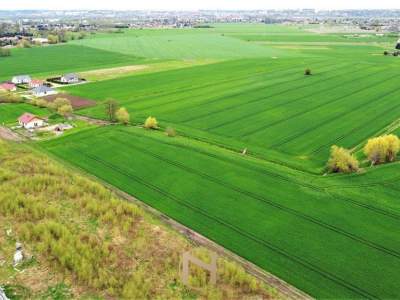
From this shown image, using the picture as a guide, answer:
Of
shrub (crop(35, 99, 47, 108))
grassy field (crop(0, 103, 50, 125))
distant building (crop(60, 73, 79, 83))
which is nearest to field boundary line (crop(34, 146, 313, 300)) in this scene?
grassy field (crop(0, 103, 50, 125))

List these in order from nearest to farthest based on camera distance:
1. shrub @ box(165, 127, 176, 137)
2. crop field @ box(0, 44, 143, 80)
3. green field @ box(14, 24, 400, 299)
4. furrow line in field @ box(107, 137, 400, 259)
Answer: green field @ box(14, 24, 400, 299) → furrow line in field @ box(107, 137, 400, 259) → shrub @ box(165, 127, 176, 137) → crop field @ box(0, 44, 143, 80)

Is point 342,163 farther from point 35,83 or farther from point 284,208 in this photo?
point 35,83

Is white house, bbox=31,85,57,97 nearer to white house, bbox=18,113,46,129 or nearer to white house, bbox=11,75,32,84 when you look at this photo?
white house, bbox=11,75,32,84

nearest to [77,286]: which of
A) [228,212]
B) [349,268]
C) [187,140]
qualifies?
[228,212]

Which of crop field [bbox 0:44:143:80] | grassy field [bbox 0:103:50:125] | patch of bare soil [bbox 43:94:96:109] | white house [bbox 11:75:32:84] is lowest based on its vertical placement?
grassy field [bbox 0:103:50:125]

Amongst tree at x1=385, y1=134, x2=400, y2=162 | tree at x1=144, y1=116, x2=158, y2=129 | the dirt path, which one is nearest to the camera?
tree at x1=385, y1=134, x2=400, y2=162

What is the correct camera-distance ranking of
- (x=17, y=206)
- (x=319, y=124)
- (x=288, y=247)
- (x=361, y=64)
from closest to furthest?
1. (x=288, y=247)
2. (x=17, y=206)
3. (x=319, y=124)
4. (x=361, y=64)

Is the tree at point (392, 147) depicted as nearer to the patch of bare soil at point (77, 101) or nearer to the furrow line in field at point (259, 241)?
the furrow line in field at point (259, 241)

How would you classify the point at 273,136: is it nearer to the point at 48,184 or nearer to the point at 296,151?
the point at 296,151
